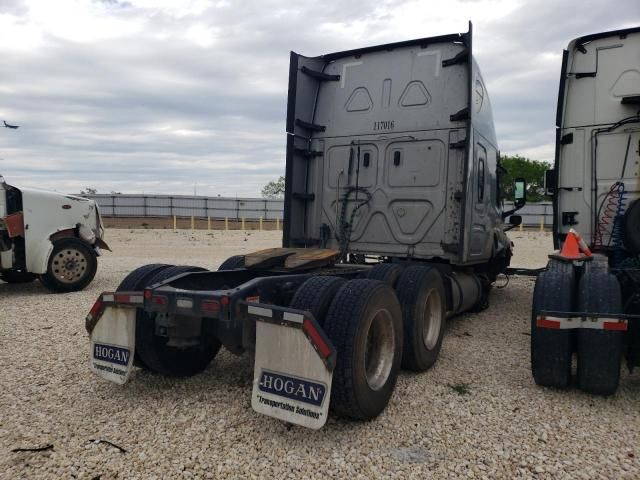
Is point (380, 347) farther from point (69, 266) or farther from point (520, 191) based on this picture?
point (69, 266)

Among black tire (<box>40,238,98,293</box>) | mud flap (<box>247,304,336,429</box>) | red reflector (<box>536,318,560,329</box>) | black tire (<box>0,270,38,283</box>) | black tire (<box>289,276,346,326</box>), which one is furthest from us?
black tire (<box>0,270,38,283</box>)

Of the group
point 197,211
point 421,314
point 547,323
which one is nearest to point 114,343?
point 421,314

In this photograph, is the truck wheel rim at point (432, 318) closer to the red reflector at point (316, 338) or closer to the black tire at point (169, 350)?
the black tire at point (169, 350)

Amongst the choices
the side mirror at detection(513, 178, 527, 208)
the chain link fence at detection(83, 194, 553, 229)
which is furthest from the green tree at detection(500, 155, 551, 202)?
the side mirror at detection(513, 178, 527, 208)

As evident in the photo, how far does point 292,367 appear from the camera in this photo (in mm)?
3055

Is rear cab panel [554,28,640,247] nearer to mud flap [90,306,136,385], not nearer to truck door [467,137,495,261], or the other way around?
A: truck door [467,137,495,261]

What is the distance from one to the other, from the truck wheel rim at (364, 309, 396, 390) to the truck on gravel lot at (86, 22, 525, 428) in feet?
0.03

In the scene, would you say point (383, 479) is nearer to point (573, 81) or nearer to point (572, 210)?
point (572, 210)

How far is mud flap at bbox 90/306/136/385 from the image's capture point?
366 centimetres

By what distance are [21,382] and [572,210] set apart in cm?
584

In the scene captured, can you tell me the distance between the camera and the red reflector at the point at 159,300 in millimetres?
3437

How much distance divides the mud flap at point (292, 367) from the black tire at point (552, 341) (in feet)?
6.16

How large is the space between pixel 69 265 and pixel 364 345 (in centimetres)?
710

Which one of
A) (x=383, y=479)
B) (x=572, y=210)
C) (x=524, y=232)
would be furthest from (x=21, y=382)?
(x=524, y=232)
